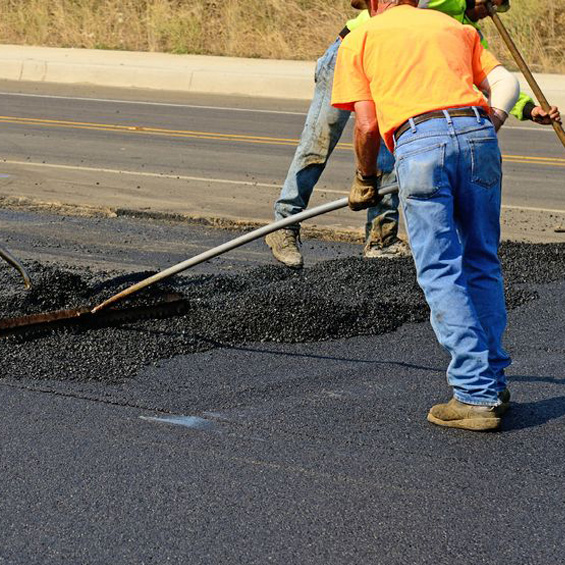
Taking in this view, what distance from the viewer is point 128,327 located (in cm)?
565

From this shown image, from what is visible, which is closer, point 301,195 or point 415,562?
point 415,562

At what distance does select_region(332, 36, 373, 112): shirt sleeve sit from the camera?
177 inches

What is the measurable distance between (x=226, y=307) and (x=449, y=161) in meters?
2.08

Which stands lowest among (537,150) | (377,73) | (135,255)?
(537,150)

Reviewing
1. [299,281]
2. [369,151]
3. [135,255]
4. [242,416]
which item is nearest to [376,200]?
[369,151]

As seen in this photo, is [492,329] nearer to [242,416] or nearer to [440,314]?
[440,314]

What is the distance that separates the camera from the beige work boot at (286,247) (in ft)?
23.9

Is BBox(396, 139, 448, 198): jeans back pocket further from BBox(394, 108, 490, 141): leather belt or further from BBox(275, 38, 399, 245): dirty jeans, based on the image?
BBox(275, 38, 399, 245): dirty jeans

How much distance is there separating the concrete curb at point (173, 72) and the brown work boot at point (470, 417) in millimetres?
14127

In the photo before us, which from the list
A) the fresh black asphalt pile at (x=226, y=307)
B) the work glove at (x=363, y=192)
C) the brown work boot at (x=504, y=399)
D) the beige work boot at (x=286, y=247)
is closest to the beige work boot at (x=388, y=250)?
the fresh black asphalt pile at (x=226, y=307)

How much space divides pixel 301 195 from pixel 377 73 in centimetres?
314

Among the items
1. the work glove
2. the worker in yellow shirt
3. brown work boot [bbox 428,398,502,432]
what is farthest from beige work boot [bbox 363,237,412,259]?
brown work boot [bbox 428,398,502,432]

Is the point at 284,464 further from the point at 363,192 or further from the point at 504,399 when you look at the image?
the point at 363,192

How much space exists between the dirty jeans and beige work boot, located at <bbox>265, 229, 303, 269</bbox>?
3.7 inches
